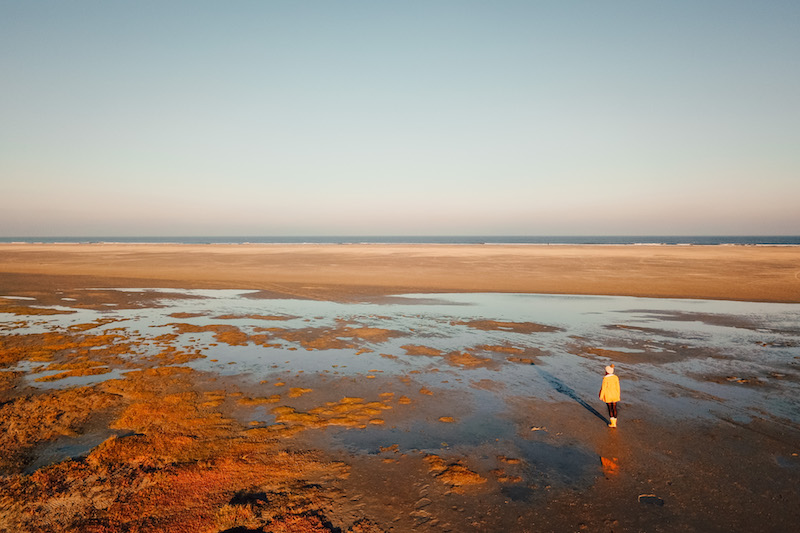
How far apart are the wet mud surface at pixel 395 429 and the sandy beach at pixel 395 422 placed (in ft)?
0.16

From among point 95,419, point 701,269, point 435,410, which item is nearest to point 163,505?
point 95,419

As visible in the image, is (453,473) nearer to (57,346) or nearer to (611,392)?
(611,392)

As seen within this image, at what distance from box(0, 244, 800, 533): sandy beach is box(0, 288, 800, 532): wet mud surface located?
0.16 feet

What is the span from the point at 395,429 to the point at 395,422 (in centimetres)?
39

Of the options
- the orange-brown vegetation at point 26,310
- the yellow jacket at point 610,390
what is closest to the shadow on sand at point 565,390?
the yellow jacket at point 610,390

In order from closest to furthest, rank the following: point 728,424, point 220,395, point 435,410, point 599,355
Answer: point 728,424, point 435,410, point 220,395, point 599,355

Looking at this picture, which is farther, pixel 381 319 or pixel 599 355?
pixel 381 319

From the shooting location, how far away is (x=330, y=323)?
2136cm

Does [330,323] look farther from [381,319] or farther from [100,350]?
[100,350]

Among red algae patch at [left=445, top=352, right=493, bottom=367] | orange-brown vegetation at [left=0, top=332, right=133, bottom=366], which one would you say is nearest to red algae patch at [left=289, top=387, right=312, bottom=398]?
red algae patch at [left=445, top=352, right=493, bottom=367]

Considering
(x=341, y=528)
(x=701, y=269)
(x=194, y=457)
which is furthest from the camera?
(x=701, y=269)

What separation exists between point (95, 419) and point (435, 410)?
8084 millimetres

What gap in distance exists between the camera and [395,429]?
32.0ft

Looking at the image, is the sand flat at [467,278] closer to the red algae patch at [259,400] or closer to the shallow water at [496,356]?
the shallow water at [496,356]
